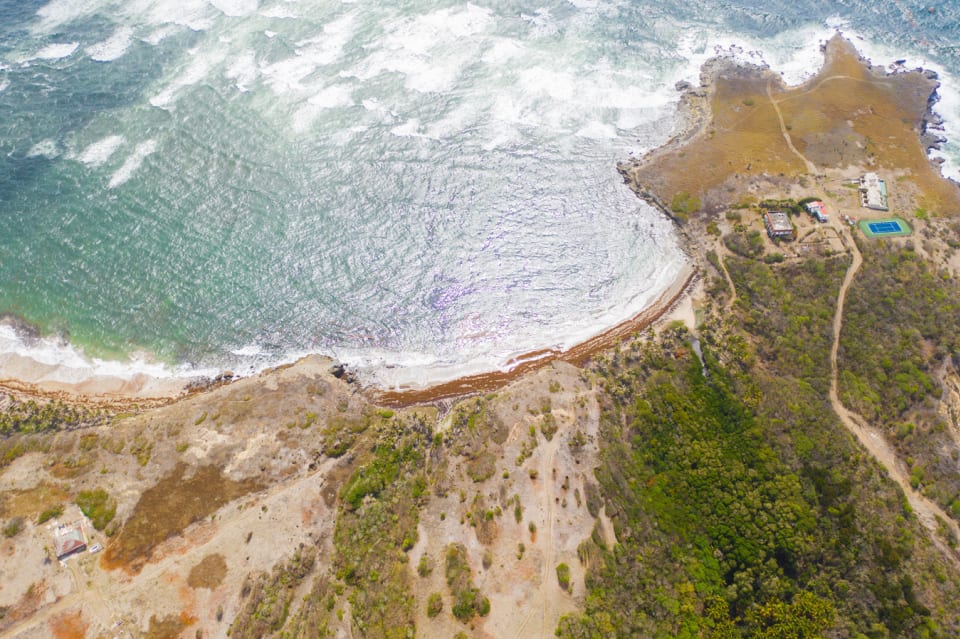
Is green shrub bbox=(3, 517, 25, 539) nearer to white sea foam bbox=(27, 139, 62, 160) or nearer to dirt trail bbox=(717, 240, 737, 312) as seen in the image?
white sea foam bbox=(27, 139, 62, 160)

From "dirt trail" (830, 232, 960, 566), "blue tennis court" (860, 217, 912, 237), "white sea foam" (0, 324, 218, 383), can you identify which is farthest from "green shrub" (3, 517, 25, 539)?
"blue tennis court" (860, 217, 912, 237)

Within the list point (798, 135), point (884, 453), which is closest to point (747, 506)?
point (884, 453)

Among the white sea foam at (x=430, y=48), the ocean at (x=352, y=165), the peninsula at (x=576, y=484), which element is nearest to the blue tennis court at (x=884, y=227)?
the peninsula at (x=576, y=484)

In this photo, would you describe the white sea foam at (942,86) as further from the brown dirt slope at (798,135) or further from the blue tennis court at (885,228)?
the blue tennis court at (885,228)

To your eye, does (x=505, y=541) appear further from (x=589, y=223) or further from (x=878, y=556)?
(x=589, y=223)

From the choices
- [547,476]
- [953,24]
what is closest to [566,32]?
[953,24]

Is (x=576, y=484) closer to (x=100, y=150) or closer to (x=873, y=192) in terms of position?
(x=873, y=192)

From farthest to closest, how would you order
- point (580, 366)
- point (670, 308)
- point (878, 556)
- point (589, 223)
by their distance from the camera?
point (589, 223)
point (670, 308)
point (580, 366)
point (878, 556)
